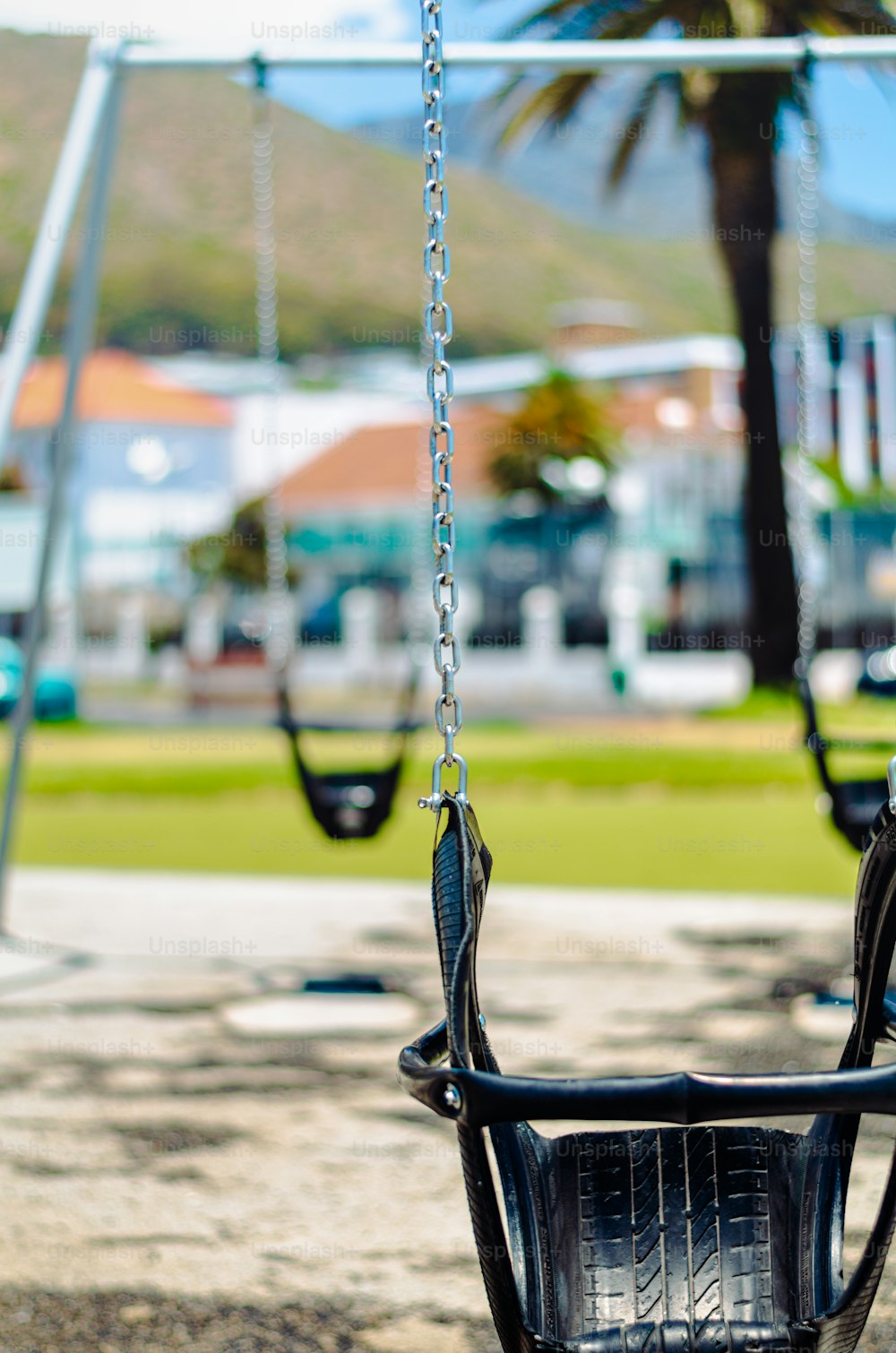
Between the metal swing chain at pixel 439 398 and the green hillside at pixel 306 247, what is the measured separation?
136180 millimetres

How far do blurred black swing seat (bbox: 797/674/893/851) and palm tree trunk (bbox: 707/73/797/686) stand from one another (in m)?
6.01

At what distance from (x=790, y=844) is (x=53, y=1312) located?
6.83 metres

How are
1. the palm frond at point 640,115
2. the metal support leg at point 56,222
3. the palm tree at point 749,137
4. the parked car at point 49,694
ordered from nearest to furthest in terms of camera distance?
the metal support leg at point 56,222 → the palm tree at point 749,137 → the palm frond at point 640,115 → the parked car at point 49,694

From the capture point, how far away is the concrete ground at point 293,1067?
2.43m

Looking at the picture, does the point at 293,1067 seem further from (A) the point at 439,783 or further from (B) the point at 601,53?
(B) the point at 601,53

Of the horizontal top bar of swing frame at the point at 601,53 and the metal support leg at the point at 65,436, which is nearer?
the horizontal top bar of swing frame at the point at 601,53

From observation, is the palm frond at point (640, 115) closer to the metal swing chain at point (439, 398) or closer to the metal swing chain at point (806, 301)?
the metal swing chain at point (806, 301)

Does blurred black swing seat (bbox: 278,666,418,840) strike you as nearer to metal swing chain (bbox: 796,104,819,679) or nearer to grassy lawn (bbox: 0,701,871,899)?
metal swing chain (bbox: 796,104,819,679)

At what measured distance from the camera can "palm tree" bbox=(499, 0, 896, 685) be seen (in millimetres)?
7969

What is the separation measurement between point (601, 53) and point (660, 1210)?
316 cm

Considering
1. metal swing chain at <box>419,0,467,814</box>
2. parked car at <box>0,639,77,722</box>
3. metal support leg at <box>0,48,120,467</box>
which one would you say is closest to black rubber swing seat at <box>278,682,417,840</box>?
metal support leg at <box>0,48,120,467</box>

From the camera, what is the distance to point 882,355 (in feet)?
104

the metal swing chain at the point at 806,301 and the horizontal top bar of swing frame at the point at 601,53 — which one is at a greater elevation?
the horizontal top bar of swing frame at the point at 601,53

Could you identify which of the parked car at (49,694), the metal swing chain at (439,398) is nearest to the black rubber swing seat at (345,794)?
the metal swing chain at (439,398)
